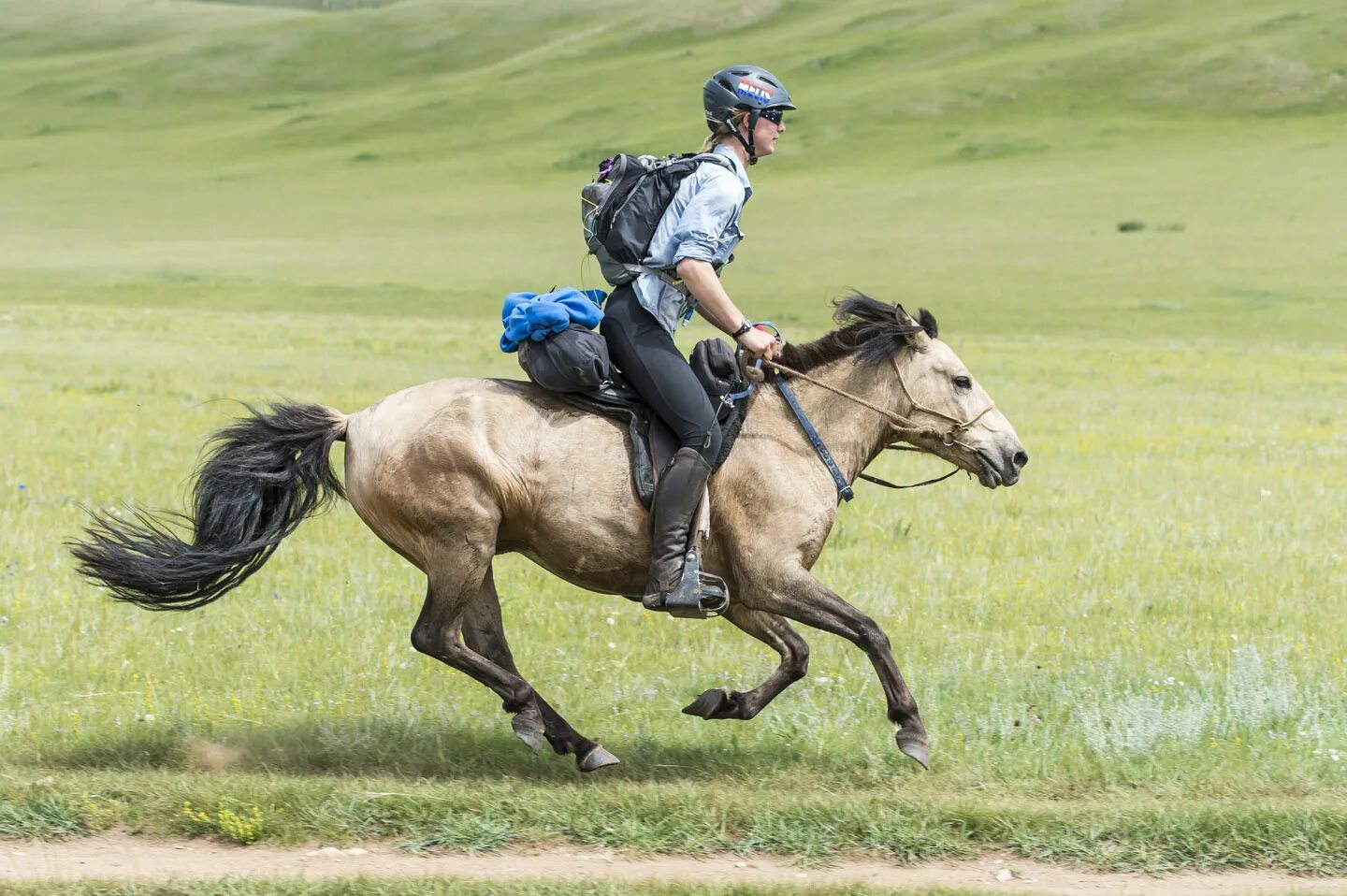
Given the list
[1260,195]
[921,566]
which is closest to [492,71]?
[1260,195]

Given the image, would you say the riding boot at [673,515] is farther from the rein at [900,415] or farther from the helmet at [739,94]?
the helmet at [739,94]

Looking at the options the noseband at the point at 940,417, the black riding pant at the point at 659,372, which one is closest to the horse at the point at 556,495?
the noseband at the point at 940,417

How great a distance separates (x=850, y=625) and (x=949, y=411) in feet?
4.60

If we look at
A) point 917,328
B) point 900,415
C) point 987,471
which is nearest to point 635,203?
point 917,328

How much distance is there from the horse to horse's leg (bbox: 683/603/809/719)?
1cm

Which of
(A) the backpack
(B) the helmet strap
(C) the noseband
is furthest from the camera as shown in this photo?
(C) the noseband

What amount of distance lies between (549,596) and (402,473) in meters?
3.62

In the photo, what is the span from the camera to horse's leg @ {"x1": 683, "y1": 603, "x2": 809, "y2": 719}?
776 cm

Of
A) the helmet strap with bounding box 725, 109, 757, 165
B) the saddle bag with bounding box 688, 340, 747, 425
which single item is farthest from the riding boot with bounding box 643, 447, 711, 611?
the helmet strap with bounding box 725, 109, 757, 165

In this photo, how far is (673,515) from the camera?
7.34 metres

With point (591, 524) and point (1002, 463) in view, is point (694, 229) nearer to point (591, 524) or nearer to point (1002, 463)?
point (591, 524)

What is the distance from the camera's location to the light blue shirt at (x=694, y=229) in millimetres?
7242

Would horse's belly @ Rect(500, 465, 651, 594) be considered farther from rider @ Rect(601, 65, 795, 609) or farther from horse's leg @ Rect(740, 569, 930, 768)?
horse's leg @ Rect(740, 569, 930, 768)

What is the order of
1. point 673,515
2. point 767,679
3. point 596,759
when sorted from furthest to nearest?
point 767,679 → point 596,759 → point 673,515
